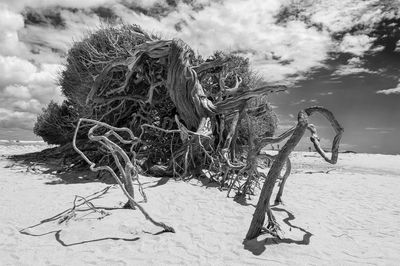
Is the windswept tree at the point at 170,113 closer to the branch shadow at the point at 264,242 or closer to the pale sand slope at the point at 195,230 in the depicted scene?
the pale sand slope at the point at 195,230

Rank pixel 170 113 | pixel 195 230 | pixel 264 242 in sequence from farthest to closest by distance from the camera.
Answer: pixel 170 113 → pixel 195 230 → pixel 264 242

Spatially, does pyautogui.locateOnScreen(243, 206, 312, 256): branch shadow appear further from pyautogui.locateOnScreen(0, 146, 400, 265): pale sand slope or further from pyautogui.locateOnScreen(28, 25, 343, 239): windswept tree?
pyautogui.locateOnScreen(28, 25, 343, 239): windswept tree

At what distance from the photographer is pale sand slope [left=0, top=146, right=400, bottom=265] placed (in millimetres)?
4598

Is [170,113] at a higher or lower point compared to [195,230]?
higher

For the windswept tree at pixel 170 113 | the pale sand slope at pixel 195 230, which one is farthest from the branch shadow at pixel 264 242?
the windswept tree at pixel 170 113

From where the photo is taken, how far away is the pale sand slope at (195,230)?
15.1ft

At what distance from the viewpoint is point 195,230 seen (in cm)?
569

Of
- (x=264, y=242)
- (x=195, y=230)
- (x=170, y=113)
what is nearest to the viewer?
(x=264, y=242)

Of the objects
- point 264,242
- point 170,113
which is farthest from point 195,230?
point 170,113

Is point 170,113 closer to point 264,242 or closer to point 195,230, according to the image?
point 195,230

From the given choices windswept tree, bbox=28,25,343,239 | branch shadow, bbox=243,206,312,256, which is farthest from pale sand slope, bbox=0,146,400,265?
windswept tree, bbox=28,25,343,239

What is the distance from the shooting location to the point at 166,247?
4.91m

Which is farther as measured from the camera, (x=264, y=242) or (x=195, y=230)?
(x=195, y=230)

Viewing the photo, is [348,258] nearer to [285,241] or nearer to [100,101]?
[285,241]
